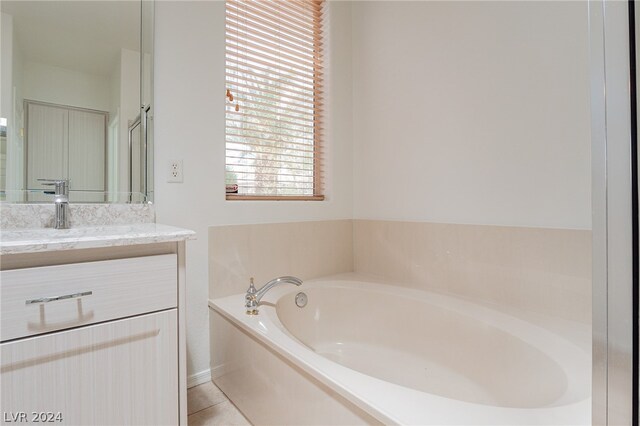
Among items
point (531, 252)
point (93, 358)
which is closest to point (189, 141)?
point (93, 358)

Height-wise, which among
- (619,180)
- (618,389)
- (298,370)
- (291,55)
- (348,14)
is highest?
(348,14)

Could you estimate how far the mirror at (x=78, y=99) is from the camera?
3.85ft

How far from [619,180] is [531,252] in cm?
115

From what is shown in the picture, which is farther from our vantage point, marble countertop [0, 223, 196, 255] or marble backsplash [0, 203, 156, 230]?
marble backsplash [0, 203, 156, 230]

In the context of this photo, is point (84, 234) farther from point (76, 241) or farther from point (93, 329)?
point (93, 329)

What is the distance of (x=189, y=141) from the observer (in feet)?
5.04

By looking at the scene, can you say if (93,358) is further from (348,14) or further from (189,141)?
(348,14)

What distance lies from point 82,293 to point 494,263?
1579 millimetres

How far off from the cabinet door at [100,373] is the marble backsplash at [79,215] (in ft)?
1.91

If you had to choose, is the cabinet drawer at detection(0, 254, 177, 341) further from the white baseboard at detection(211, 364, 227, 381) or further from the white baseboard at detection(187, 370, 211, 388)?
the white baseboard at detection(187, 370, 211, 388)

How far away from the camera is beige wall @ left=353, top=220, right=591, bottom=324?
1.25 meters

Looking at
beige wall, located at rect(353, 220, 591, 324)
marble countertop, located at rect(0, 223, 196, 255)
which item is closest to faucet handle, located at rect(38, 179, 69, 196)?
marble countertop, located at rect(0, 223, 196, 255)

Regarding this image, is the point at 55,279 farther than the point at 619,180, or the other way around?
the point at 55,279

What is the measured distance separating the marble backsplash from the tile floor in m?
0.83
